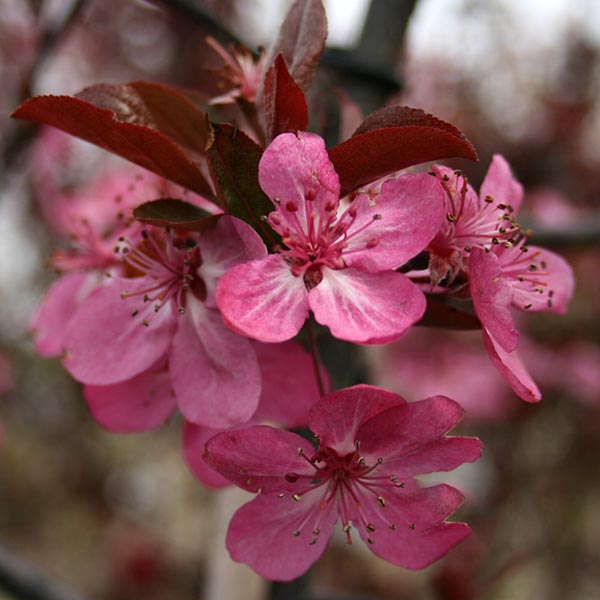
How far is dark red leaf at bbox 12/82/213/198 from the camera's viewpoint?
521 millimetres

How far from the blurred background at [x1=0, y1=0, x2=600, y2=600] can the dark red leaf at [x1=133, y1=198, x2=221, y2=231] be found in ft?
3.90

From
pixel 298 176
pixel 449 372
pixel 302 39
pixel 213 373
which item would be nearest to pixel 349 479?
pixel 213 373

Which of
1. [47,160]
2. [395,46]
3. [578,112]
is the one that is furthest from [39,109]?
[578,112]

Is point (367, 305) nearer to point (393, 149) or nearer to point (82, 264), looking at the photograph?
point (393, 149)

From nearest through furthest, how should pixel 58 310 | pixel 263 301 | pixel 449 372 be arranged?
pixel 263 301 → pixel 58 310 → pixel 449 372

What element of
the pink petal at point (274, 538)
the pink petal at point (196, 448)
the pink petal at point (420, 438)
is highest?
the pink petal at point (420, 438)

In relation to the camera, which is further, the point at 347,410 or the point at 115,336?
the point at 115,336

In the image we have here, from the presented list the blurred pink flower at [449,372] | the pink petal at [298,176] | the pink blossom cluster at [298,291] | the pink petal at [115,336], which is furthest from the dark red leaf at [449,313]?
the blurred pink flower at [449,372]

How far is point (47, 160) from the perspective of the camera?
1.77 metres

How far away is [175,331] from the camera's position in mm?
612

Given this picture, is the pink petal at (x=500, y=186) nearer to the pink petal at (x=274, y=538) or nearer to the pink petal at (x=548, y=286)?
the pink petal at (x=548, y=286)

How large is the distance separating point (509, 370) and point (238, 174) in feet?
0.78

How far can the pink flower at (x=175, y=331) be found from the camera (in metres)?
0.55

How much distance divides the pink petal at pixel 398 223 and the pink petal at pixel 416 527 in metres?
0.17
